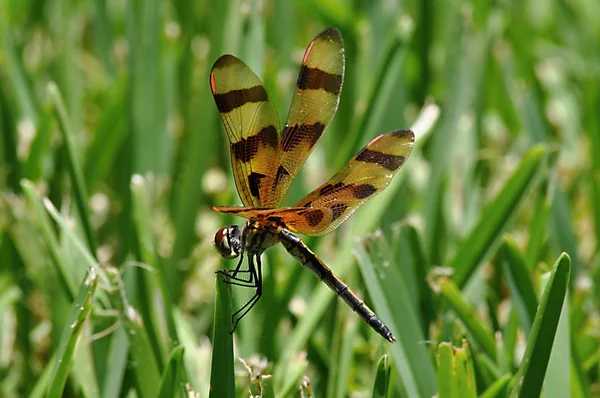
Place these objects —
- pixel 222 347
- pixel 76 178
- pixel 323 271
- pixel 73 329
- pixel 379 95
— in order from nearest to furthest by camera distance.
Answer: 1. pixel 222 347
2. pixel 73 329
3. pixel 323 271
4. pixel 76 178
5. pixel 379 95

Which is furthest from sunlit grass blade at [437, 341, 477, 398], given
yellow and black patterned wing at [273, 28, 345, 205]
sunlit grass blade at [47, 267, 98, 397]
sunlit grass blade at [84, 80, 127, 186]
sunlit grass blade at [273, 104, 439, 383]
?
sunlit grass blade at [84, 80, 127, 186]

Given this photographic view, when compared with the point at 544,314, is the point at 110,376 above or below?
below

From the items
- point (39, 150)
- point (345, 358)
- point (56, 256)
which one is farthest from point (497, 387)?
point (39, 150)

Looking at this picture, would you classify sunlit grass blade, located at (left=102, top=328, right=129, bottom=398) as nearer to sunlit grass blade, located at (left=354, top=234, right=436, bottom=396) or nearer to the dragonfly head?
the dragonfly head

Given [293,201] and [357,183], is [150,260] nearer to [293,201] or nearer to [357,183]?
[357,183]

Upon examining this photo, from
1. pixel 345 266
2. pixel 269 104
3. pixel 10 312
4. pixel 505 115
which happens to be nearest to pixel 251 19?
pixel 269 104

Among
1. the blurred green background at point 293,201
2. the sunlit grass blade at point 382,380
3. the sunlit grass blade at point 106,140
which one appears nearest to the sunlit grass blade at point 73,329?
the blurred green background at point 293,201

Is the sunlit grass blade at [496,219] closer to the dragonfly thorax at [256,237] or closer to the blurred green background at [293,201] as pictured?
the blurred green background at [293,201]

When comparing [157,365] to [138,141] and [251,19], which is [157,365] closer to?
[138,141]
